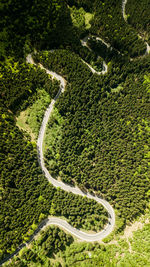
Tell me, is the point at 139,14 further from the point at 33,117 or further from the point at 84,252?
the point at 84,252

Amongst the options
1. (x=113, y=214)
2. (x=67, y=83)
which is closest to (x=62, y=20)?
(x=67, y=83)

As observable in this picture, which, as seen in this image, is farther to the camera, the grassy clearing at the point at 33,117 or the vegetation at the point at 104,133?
the grassy clearing at the point at 33,117

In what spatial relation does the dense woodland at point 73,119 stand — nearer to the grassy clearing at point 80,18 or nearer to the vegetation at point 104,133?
the vegetation at point 104,133

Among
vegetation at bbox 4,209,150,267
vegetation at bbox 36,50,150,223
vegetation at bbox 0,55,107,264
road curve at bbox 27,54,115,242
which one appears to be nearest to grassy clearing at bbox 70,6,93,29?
vegetation at bbox 36,50,150,223

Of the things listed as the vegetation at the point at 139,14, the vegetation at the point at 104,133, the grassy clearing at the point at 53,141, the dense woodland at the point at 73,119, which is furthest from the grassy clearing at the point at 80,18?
the grassy clearing at the point at 53,141

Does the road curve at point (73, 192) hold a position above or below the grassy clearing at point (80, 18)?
below

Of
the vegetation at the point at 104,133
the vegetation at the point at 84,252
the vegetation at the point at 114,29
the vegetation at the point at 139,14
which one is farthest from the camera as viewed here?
the vegetation at the point at 139,14

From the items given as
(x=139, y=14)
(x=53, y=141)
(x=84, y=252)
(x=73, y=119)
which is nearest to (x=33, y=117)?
(x=53, y=141)
